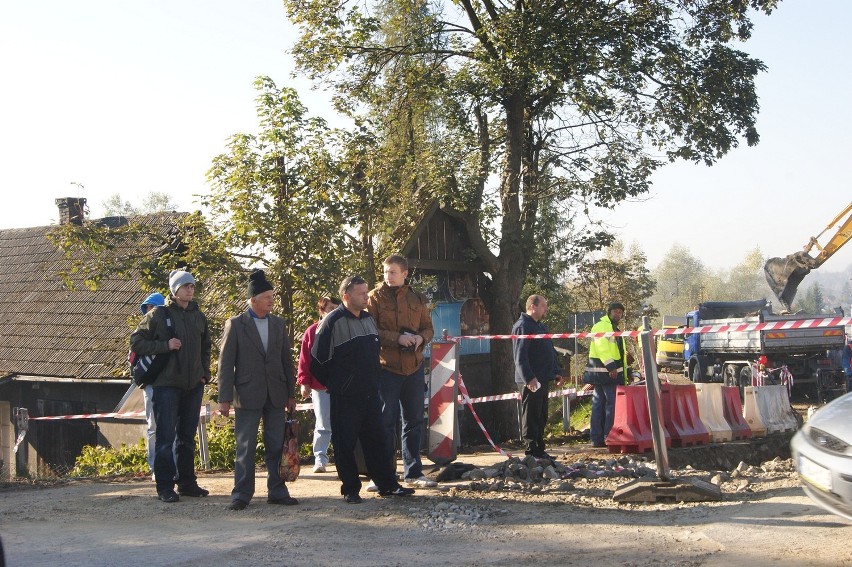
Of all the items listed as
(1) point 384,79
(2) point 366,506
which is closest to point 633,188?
(1) point 384,79

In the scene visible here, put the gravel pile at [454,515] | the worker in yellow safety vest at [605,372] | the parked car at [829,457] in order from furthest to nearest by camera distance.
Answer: the worker in yellow safety vest at [605,372], the gravel pile at [454,515], the parked car at [829,457]

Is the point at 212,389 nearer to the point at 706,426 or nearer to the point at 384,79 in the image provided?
the point at 706,426

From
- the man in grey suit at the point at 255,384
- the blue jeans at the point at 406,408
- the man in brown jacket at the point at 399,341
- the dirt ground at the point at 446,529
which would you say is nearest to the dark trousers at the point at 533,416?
the dirt ground at the point at 446,529

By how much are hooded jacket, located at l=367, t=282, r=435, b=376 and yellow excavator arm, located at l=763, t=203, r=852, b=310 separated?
2473 centimetres

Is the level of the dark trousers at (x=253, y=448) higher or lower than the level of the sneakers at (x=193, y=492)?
higher

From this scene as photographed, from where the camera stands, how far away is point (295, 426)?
8773mm

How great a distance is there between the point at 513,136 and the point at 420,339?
11478 mm

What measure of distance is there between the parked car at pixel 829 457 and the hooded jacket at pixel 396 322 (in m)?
3.57

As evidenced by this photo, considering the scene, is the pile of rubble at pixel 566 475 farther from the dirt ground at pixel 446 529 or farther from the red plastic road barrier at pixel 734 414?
the red plastic road barrier at pixel 734 414

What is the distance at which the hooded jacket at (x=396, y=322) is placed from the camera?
9016 millimetres

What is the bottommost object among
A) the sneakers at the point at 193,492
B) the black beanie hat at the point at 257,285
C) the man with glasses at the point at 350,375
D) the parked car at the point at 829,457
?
Answer: the sneakers at the point at 193,492

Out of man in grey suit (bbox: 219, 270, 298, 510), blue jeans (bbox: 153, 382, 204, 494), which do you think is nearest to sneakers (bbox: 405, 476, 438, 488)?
man in grey suit (bbox: 219, 270, 298, 510)

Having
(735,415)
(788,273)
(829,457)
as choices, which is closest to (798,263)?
(788,273)

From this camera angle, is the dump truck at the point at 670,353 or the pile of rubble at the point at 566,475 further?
the dump truck at the point at 670,353
